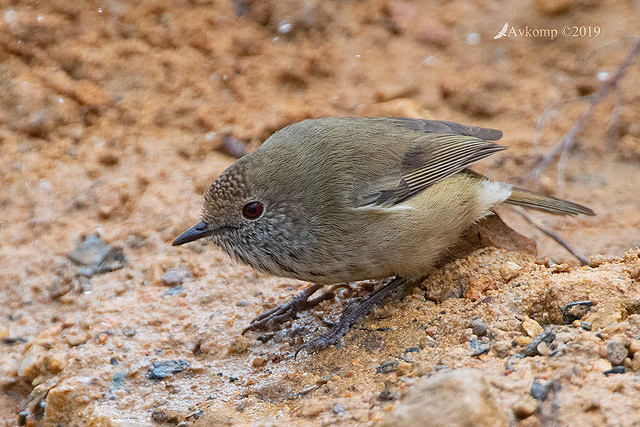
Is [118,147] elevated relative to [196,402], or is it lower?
elevated

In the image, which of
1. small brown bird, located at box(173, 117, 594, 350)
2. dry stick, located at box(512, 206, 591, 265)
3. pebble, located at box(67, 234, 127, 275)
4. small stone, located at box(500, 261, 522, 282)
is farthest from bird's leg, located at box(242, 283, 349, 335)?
dry stick, located at box(512, 206, 591, 265)

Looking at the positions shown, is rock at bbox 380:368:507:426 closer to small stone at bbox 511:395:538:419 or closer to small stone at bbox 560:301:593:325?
small stone at bbox 511:395:538:419

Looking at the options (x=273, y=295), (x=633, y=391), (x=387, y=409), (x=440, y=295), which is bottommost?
(x=273, y=295)

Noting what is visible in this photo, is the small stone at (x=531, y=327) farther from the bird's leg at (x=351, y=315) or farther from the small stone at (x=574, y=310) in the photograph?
the bird's leg at (x=351, y=315)

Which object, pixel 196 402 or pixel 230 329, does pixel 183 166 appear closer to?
pixel 230 329

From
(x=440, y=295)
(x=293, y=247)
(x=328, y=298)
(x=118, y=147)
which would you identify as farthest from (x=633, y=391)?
(x=118, y=147)

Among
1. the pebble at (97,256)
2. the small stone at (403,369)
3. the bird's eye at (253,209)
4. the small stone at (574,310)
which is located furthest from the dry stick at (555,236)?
the pebble at (97,256)
